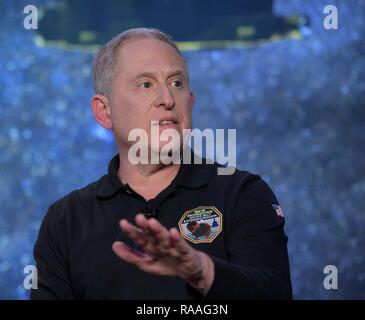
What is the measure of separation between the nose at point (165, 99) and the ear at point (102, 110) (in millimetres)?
202

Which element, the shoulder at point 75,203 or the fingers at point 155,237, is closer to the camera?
the fingers at point 155,237

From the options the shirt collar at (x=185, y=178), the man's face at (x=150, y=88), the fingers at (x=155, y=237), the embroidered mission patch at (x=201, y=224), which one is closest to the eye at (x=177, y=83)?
the man's face at (x=150, y=88)

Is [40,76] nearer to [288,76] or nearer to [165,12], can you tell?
[165,12]

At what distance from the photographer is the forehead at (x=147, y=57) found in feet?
5.35

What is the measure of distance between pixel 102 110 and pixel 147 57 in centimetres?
22

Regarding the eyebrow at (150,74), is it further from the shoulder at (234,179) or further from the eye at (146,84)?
the shoulder at (234,179)

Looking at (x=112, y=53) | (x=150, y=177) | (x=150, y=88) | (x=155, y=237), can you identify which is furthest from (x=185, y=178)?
(x=155, y=237)

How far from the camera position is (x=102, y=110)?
1.77 metres

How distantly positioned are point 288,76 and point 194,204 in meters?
1.13

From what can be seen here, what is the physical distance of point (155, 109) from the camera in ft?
5.27
